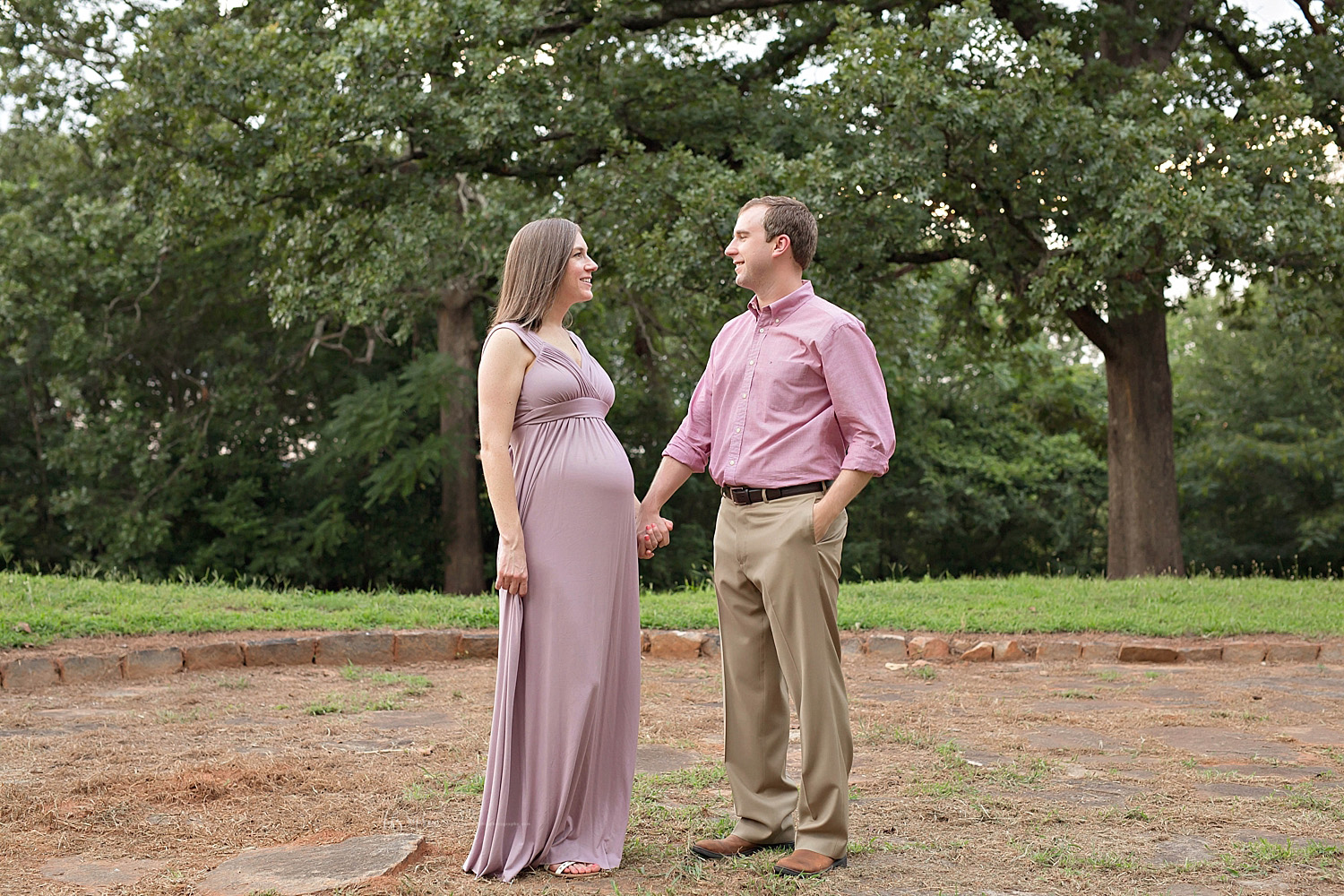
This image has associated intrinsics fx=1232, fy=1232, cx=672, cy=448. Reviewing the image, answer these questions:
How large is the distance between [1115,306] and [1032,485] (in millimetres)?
12511

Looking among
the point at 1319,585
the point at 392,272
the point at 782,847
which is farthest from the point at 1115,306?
the point at 782,847

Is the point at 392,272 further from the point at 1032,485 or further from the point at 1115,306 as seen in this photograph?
the point at 1032,485

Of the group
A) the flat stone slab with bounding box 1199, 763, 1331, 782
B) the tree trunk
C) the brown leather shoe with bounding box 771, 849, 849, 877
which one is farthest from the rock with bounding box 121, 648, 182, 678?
the tree trunk

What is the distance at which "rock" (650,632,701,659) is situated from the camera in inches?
336

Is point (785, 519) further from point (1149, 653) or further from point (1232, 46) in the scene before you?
point (1232, 46)

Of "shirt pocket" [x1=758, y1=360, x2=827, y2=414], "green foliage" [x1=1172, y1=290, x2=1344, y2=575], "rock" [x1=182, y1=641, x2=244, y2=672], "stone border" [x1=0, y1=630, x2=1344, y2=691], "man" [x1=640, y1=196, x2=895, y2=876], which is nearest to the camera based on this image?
"man" [x1=640, y1=196, x2=895, y2=876]

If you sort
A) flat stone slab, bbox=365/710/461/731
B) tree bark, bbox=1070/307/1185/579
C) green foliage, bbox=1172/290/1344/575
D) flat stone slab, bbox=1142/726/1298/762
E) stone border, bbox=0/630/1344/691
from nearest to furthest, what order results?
1. flat stone slab, bbox=1142/726/1298/762
2. flat stone slab, bbox=365/710/461/731
3. stone border, bbox=0/630/1344/691
4. tree bark, bbox=1070/307/1185/579
5. green foliage, bbox=1172/290/1344/575

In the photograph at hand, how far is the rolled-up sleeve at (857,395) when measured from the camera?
3.57m

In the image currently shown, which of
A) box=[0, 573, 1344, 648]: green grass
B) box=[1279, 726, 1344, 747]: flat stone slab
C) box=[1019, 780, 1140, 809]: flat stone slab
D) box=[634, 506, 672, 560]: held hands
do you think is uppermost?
box=[634, 506, 672, 560]: held hands

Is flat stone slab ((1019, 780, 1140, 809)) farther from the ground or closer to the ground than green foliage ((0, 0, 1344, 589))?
closer to the ground

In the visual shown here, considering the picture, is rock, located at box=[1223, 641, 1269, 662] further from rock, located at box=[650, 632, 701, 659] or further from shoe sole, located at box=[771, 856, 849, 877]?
shoe sole, located at box=[771, 856, 849, 877]

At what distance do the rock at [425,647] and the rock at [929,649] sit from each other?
312cm

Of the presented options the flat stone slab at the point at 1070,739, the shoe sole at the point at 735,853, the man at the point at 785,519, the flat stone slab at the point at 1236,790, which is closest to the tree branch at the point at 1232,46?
the flat stone slab at the point at 1070,739

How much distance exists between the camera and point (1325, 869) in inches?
140
